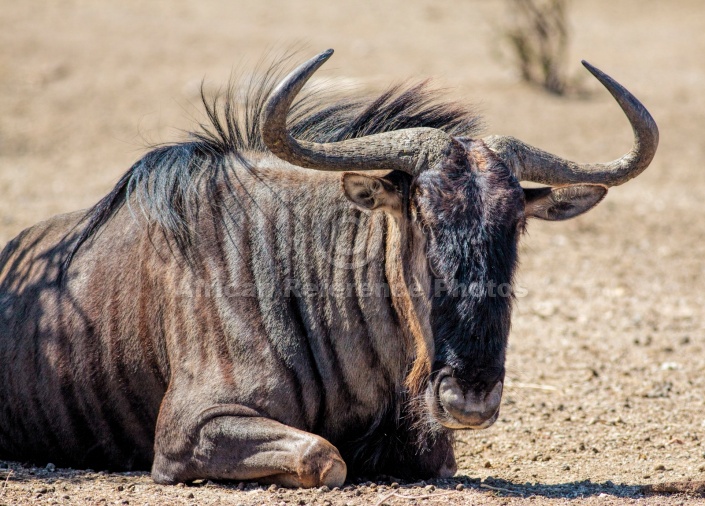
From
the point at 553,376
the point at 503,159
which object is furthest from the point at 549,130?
the point at 503,159

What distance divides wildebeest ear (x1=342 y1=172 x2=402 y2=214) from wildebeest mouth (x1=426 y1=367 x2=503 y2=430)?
0.86 metres

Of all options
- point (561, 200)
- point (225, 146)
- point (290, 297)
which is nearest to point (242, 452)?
point (290, 297)

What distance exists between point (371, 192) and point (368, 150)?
20cm

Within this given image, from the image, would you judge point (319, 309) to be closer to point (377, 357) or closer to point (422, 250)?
point (377, 357)

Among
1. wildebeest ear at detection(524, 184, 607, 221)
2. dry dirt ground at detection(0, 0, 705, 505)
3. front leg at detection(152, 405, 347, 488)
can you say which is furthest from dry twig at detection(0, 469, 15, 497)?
wildebeest ear at detection(524, 184, 607, 221)

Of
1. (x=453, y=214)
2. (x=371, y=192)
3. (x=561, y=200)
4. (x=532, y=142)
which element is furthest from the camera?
(x=532, y=142)

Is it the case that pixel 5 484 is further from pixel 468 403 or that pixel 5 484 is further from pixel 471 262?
pixel 471 262

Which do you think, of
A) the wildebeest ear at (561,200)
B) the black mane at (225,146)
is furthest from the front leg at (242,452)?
the wildebeest ear at (561,200)

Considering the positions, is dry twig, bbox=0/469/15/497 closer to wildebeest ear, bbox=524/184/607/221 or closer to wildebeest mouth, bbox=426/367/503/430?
wildebeest mouth, bbox=426/367/503/430

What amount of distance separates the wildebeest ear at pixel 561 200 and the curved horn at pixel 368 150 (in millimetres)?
502

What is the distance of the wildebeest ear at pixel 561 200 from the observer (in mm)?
4852

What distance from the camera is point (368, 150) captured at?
4.69 m

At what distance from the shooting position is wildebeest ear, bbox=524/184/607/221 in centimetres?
485

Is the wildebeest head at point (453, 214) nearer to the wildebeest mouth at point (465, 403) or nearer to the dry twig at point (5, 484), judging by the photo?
the wildebeest mouth at point (465, 403)
